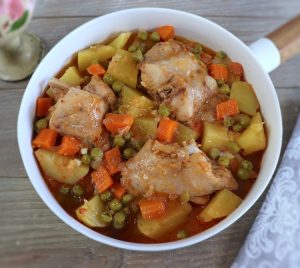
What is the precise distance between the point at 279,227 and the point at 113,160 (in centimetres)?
74

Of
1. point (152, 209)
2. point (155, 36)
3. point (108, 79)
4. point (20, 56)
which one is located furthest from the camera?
point (20, 56)

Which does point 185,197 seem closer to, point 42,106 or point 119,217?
point 119,217

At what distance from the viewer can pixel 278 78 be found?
222 centimetres

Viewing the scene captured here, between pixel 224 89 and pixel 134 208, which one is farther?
pixel 224 89

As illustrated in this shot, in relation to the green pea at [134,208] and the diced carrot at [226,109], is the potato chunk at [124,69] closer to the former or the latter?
the diced carrot at [226,109]

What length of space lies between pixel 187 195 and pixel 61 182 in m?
0.51

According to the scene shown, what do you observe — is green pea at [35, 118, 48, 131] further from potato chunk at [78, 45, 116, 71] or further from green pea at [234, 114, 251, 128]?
green pea at [234, 114, 251, 128]

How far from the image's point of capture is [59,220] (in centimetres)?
192

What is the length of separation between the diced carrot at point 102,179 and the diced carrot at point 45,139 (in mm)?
222

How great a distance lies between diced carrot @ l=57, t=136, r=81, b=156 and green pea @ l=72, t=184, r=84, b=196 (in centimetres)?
13

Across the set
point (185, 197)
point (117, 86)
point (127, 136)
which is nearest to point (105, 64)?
point (117, 86)

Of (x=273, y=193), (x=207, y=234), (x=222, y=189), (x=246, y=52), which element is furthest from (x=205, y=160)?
(x=246, y=52)

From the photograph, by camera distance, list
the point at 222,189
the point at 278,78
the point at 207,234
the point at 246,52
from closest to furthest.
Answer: the point at 207,234, the point at 222,189, the point at 246,52, the point at 278,78

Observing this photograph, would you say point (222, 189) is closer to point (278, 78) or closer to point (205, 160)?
point (205, 160)
